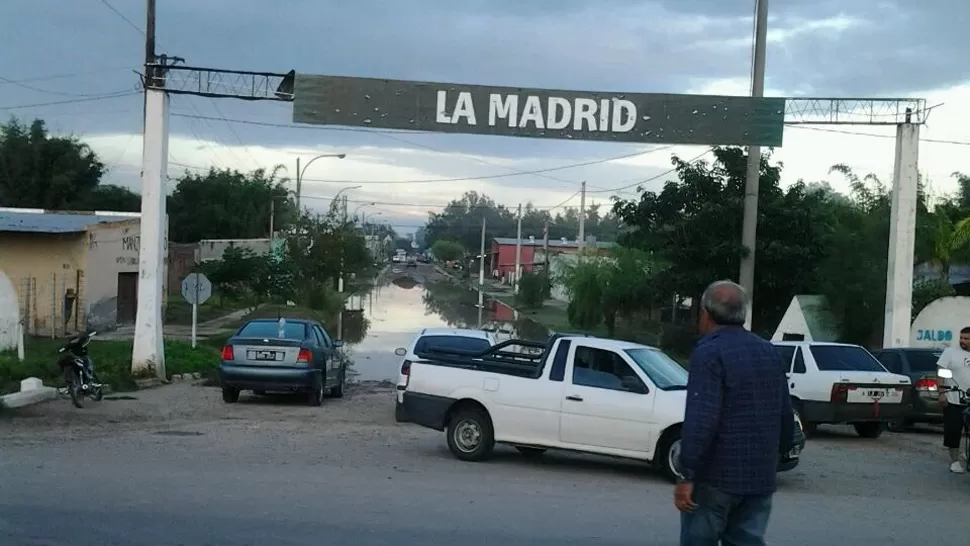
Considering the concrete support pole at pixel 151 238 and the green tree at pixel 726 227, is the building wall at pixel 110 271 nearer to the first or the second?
the concrete support pole at pixel 151 238

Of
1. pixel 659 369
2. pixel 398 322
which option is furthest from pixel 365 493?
pixel 398 322

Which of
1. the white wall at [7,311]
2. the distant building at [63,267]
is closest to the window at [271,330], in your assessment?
the white wall at [7,311]

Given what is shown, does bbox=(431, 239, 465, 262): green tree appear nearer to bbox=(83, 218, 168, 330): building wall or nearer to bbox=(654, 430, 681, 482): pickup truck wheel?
bbox=(83, 218, 168, 330): building wall

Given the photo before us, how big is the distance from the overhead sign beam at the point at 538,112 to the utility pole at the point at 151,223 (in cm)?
310

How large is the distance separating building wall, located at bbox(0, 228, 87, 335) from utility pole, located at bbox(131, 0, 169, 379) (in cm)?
1093

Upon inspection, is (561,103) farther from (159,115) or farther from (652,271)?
(652,271)

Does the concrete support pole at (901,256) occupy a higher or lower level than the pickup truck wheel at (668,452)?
higher

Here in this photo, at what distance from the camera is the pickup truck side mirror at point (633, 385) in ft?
40.5

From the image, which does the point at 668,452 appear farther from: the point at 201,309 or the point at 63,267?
the point at 201,309

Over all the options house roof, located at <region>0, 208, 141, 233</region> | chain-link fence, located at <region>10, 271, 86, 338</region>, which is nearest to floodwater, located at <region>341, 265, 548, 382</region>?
chain-link fence, located at <region>10, 271, 86, 338</region>

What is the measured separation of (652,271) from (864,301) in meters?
14.7

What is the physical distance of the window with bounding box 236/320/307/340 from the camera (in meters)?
19.3

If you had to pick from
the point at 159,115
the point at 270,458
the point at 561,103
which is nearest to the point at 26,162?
the point at 159,115

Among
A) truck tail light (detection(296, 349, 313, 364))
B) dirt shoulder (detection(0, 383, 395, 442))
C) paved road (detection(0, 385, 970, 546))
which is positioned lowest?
dirt shoulder (detection(0, 383, 395, 442))
